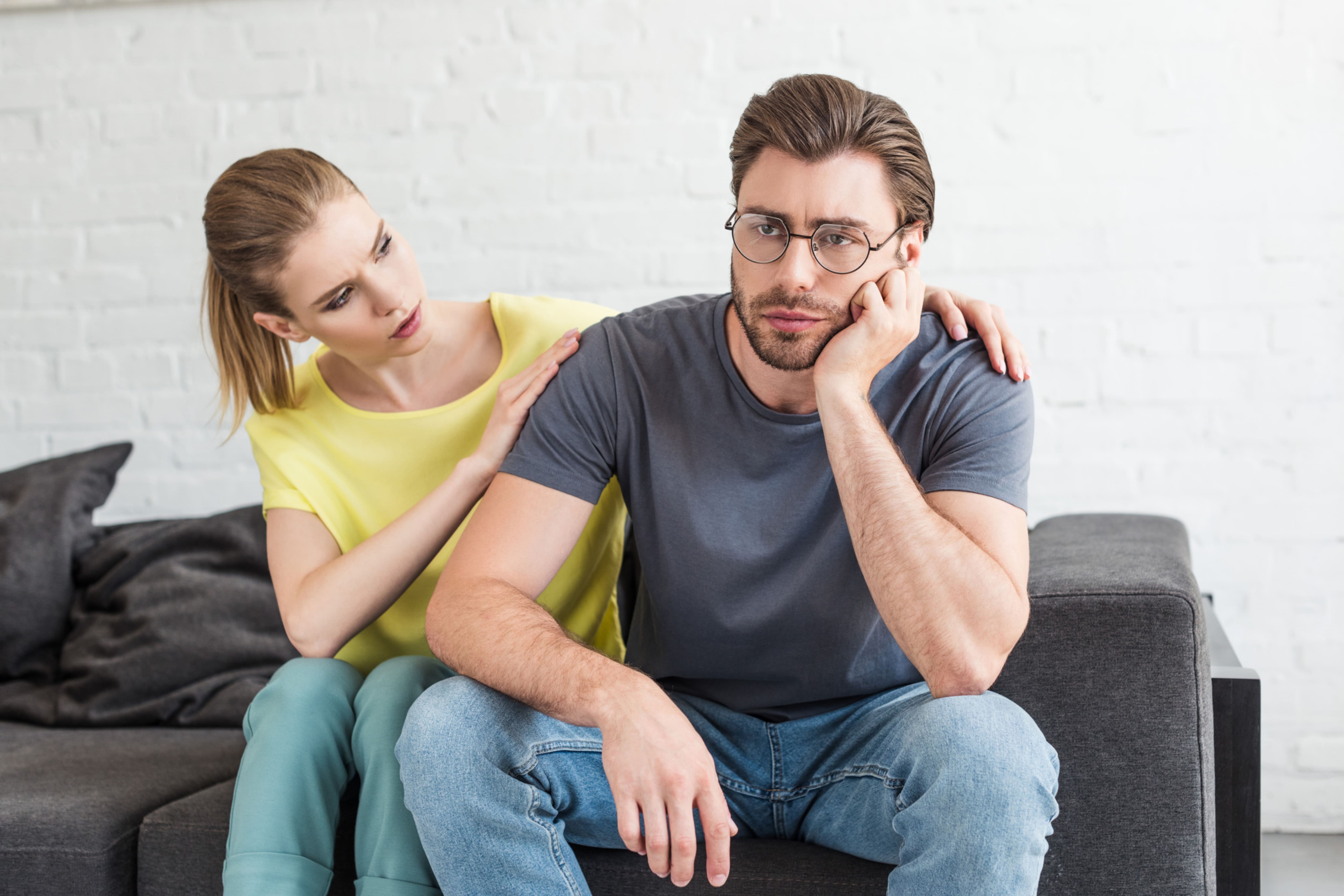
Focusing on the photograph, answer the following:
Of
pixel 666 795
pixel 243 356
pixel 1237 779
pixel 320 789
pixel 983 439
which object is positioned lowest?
pixel 1237 779

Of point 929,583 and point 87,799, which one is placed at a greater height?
point 929,583

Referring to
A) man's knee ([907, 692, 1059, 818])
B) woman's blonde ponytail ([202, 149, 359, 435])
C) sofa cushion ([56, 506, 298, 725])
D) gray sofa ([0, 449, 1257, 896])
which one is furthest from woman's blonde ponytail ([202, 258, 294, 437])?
man's knee ([907, 692, 1059, 818])

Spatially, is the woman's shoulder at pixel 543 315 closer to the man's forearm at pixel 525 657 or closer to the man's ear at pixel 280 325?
the man's ear at pixel 280 325

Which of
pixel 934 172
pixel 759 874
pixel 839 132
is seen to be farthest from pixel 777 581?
pixel 934 172

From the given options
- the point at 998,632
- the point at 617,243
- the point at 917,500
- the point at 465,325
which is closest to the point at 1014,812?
the point at 998,632

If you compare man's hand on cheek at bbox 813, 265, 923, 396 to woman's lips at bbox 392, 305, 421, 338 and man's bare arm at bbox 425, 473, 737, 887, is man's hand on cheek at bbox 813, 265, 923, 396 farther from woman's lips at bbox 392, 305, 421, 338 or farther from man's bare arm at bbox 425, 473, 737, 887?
woman's lips at bbox 392, 305, 421, 338

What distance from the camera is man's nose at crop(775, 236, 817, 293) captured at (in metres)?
1.29

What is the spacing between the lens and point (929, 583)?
1152 mm

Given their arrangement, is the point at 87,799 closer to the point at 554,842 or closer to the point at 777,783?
the point at 554,842

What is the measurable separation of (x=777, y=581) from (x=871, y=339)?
13.1 inches

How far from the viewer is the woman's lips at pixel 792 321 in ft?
4.32

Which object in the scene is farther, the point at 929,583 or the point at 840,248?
the point at 840,248

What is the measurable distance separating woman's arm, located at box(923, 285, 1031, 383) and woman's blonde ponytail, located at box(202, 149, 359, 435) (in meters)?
0.86

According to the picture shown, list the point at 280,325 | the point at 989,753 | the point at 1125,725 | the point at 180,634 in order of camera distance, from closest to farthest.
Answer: the point at 989,753 < the point at 1125,725 < the point at 280,325 < the point at 180,634
